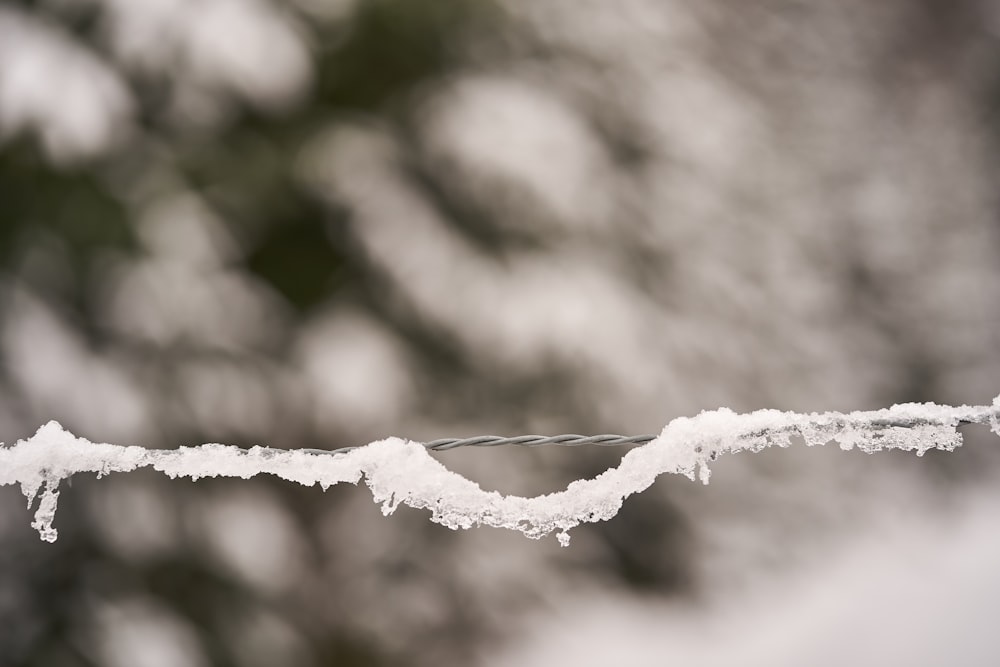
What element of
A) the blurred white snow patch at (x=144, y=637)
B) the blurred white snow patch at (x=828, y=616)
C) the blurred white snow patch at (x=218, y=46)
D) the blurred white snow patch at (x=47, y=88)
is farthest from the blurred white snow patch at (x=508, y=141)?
the blurred white snow patch at (x=144, y=637)

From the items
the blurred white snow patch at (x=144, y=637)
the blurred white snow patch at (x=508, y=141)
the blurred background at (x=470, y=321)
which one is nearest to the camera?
the blurred white snow patch at (x=144, y=637)

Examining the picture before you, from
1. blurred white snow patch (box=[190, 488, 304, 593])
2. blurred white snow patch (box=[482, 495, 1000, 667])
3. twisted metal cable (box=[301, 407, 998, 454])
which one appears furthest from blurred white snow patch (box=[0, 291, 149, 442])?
blurred white snow patch (box=[482, 495, 1000, 667])

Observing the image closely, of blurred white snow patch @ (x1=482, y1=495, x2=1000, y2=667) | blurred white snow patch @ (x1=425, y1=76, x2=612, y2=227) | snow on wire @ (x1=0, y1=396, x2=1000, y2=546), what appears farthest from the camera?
blurred white snow patch @ (x1=425, y1=76, x2=612, y2=227)

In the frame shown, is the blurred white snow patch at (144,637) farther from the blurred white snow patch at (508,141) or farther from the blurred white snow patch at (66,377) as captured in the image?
the blurred white snow patch at (508,141)

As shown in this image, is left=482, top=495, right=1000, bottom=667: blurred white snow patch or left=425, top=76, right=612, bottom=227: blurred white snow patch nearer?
left=482, top=495, right=1000, bottom=667: blurred white snow patch

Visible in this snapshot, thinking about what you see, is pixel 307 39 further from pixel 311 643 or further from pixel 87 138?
pixel 311 643

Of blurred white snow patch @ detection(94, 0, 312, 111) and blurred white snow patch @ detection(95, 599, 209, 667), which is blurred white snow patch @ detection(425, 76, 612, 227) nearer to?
blurred white snow patch @ detection(94, 0, 312, 111)
